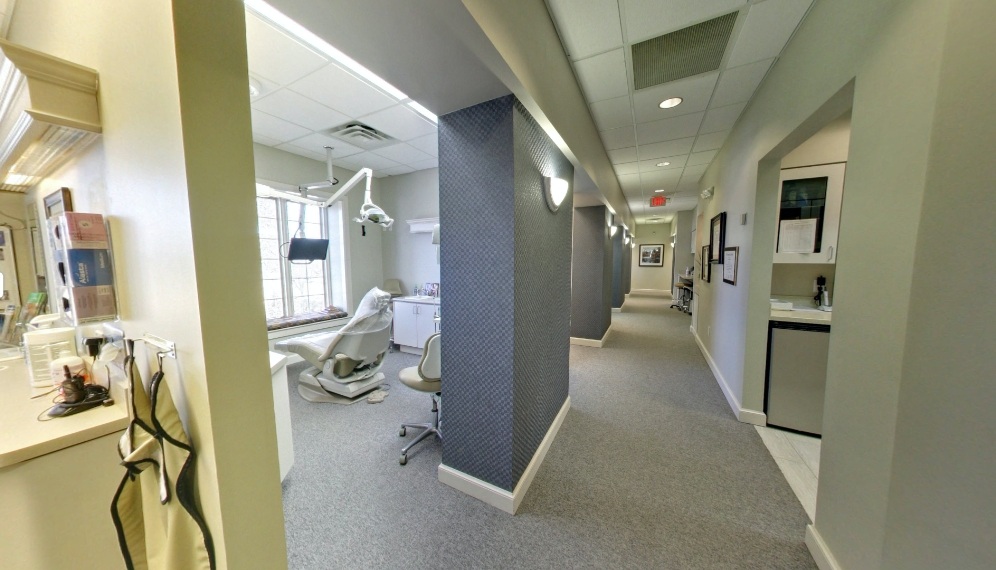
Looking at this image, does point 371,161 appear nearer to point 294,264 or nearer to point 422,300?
point 294,264

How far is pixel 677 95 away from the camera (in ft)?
8.49

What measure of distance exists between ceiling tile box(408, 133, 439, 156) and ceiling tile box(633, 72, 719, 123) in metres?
2.15

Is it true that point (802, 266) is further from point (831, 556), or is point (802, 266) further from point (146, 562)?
point (146, 562)

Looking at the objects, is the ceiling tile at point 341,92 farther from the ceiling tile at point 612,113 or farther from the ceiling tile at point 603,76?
the ceiling tile at point 612,113

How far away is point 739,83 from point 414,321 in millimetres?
4346

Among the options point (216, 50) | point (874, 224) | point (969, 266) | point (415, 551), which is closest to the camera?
point (216, 50)

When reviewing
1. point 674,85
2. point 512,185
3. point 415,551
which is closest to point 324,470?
point 415,551

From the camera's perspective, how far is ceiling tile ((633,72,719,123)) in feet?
7.87

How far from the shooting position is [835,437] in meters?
1.35

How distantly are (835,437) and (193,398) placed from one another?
2413 millimetres

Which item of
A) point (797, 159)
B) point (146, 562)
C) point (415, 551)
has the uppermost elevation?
point (797, 159)

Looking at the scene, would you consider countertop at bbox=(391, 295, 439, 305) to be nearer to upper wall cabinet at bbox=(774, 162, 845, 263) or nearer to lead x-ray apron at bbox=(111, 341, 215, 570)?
lead x-ray apron at bbox=(111, 341, 215, 570)

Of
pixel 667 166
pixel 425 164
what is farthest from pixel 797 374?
pixel 425 164

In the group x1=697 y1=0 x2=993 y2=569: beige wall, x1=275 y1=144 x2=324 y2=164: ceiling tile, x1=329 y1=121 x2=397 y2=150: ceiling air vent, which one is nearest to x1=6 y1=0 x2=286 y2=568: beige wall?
x1=697 y1=0 x2=993 y2=569: beige wall
